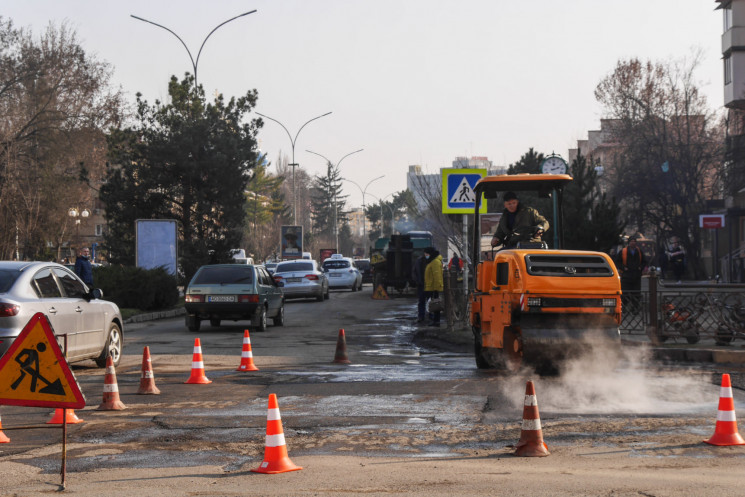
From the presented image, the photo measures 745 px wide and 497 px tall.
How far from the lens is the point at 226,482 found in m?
6.71

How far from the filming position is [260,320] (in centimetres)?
2202

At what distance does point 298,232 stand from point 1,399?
188 feet

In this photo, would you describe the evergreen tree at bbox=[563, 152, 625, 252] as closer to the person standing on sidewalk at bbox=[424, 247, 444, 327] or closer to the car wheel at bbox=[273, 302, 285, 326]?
the person standing on sidewalk at bbox=[424, 247, 444, 327]

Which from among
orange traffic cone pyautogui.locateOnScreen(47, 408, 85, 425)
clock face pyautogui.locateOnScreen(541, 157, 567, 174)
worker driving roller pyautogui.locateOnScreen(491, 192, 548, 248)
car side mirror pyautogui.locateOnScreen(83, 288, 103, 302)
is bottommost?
orange traffic cone pyautogui.locateOnScreen(47, 408, 85, 425)

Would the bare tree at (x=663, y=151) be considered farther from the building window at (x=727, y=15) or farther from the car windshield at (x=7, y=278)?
the car windshield at (x=7, y=278)

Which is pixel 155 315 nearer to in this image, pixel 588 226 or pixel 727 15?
pixel 588 226

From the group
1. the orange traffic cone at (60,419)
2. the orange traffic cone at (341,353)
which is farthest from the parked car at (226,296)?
the orange traffic cone at (60,419)

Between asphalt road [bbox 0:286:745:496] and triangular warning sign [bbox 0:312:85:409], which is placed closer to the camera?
asphalt road [bbox 0:286:745:496]

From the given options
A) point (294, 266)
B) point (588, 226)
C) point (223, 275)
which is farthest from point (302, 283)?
point (223, 275)

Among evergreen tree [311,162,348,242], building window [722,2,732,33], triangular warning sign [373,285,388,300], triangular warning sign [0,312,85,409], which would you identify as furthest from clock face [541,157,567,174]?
evergreen tree [311,162,348,242]

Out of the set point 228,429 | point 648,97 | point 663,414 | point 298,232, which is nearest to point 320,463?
point 228,429

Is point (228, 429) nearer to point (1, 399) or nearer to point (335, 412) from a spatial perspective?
point (335, 412)

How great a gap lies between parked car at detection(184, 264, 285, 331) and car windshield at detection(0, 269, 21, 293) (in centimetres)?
956

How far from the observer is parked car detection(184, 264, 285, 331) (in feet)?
71.3
